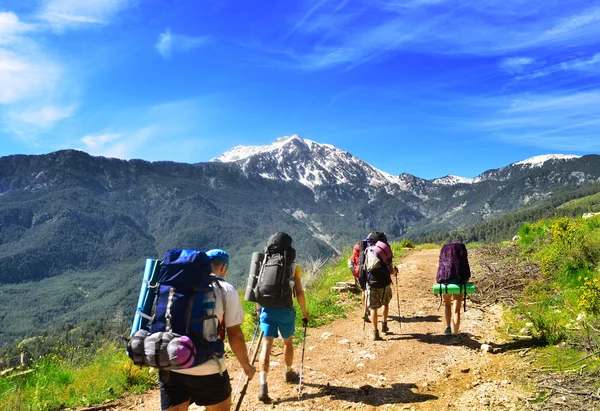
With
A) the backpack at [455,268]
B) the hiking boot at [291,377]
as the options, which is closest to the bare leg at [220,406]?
the hiking boot at [291,377]

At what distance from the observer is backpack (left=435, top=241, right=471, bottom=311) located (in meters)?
8.41

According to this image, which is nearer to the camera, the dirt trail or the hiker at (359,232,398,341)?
the dirt trail

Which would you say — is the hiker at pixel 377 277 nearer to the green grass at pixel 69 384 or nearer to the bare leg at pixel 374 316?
the bare leg at pixel 374 316

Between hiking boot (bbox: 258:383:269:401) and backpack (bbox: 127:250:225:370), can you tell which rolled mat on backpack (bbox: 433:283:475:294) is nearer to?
hiking boot (bbox: 258:383:269:401)

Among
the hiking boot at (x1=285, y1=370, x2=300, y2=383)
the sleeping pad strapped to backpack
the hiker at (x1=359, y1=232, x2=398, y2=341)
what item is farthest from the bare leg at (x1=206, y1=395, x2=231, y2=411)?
the sleeping pad strapped to backpack

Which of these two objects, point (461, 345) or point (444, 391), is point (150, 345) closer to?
point (444, 391)

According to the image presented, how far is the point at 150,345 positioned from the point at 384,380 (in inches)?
178

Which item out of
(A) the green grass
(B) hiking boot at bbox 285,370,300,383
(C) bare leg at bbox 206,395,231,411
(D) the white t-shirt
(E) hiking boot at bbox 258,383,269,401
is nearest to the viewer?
(D) the white t-shirt

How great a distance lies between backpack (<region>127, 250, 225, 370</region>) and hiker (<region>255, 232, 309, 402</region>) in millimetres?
2280

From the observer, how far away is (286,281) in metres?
6.26

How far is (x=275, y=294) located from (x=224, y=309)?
2.16m

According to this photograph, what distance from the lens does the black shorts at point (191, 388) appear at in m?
3.87

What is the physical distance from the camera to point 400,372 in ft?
23.3

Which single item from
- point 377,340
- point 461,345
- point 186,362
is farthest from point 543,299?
point 186,362
